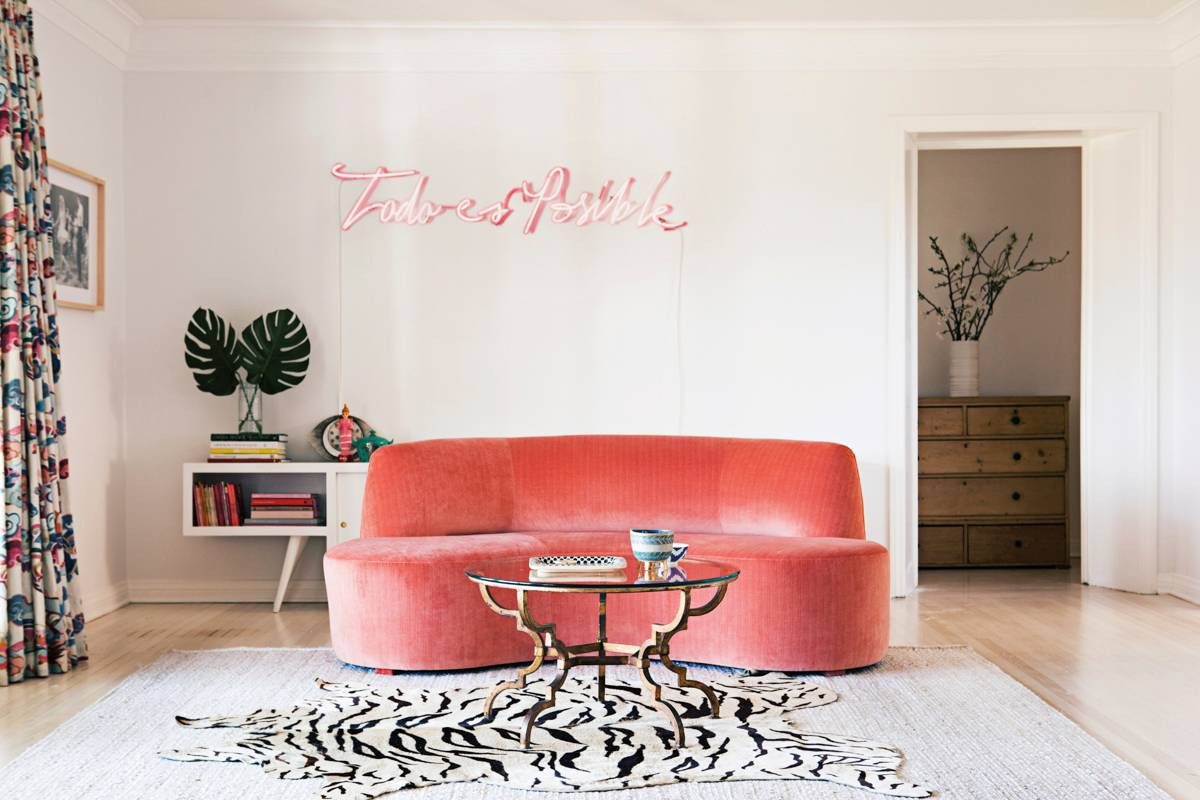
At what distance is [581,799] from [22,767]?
4.68 feet

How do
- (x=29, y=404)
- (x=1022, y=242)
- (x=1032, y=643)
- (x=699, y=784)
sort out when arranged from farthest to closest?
(x=1022, y=242), (x=1032, y=643), (x=29, y=404), (x=699, y=784)

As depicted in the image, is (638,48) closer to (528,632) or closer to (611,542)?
(611,542)

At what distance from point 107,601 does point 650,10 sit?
3686mm

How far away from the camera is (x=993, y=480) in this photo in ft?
20.6

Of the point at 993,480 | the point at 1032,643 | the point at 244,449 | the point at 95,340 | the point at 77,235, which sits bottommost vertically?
the point at 1032,643

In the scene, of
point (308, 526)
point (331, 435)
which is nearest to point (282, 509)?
point (308, 526)

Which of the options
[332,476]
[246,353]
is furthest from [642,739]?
[246,353]

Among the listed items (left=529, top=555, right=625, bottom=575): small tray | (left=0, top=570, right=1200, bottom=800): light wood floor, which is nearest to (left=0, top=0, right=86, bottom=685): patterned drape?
(left=0, top=570, right=1200, bottom=800): light wood floor

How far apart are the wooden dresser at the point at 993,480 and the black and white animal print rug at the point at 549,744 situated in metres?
2.95

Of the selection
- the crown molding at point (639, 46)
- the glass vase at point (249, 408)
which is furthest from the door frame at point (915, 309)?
the glass vase at point (249, 408)

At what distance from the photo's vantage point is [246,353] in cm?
520

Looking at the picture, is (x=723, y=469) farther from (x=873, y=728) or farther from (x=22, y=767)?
(x=22, y=767)

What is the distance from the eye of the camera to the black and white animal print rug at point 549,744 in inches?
109

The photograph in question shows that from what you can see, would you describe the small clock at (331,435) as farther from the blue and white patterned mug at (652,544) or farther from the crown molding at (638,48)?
the blue and white patterned mug at (652,544)
